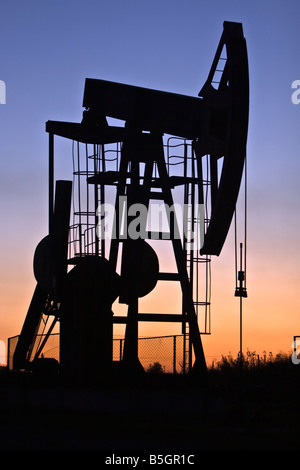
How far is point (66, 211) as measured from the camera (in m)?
20.5

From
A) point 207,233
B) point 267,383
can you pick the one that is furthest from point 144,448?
point 267,383

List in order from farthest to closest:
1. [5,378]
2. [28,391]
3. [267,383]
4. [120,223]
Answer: [267,383] < [5,378] < [120,223] < [28,391]

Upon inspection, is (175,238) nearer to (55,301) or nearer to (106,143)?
(106,143)

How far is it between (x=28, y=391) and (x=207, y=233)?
496cm

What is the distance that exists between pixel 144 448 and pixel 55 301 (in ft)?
30.9

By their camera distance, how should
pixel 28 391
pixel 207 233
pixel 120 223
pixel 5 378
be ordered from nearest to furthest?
pixel 207 233 < pixel 28 391 < pixel 120 223 < pixel 5 378

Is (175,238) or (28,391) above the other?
(175,238)

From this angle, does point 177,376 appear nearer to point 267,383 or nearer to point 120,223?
point 120,223

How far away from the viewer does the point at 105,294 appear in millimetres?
18344

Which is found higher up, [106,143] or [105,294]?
[106,143]
